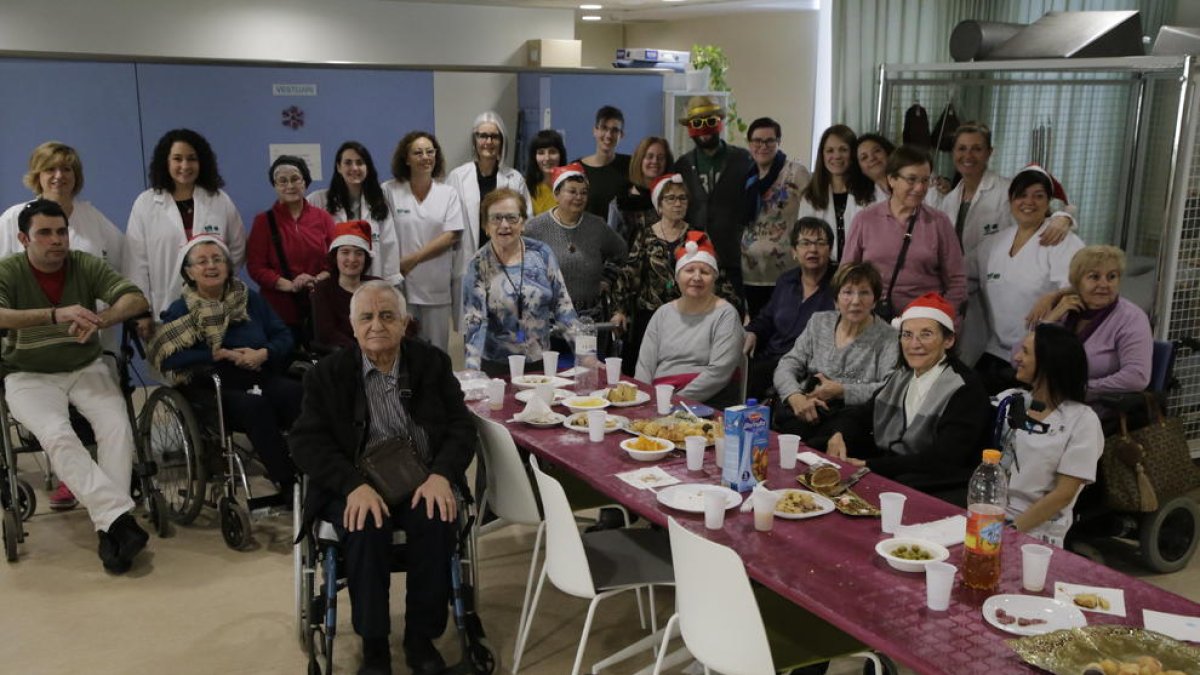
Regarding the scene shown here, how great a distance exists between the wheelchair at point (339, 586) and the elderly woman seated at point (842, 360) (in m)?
1.29

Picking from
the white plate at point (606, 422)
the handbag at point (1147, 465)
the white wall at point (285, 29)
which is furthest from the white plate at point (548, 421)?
the white wall at point (285, 29)

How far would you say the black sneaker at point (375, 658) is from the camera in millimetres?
3066

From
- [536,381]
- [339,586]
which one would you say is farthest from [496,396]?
[339,586]

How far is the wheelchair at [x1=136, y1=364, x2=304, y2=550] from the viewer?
4.06 meters

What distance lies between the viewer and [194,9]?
786cm

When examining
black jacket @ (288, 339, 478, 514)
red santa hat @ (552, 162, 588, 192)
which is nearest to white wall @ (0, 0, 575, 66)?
red santa hat @ (552, 162, 588, 192)

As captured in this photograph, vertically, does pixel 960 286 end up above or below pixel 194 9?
below

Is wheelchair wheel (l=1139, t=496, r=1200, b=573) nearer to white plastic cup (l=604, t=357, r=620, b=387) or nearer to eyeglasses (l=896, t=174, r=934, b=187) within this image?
eyeglasses (l=896, t=174, r=934, b=187)

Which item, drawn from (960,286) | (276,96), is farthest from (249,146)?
(960,286)

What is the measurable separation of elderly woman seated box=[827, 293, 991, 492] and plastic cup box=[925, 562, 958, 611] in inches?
40.4

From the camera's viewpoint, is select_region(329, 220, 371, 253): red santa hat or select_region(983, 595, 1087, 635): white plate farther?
select_region(329, 220, 371, 253): red santa hat

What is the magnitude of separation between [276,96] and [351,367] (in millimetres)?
2998

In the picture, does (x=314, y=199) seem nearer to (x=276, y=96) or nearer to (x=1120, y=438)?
(x=276, y=96)

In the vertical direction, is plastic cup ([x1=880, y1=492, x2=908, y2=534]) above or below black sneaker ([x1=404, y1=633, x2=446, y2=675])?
above
